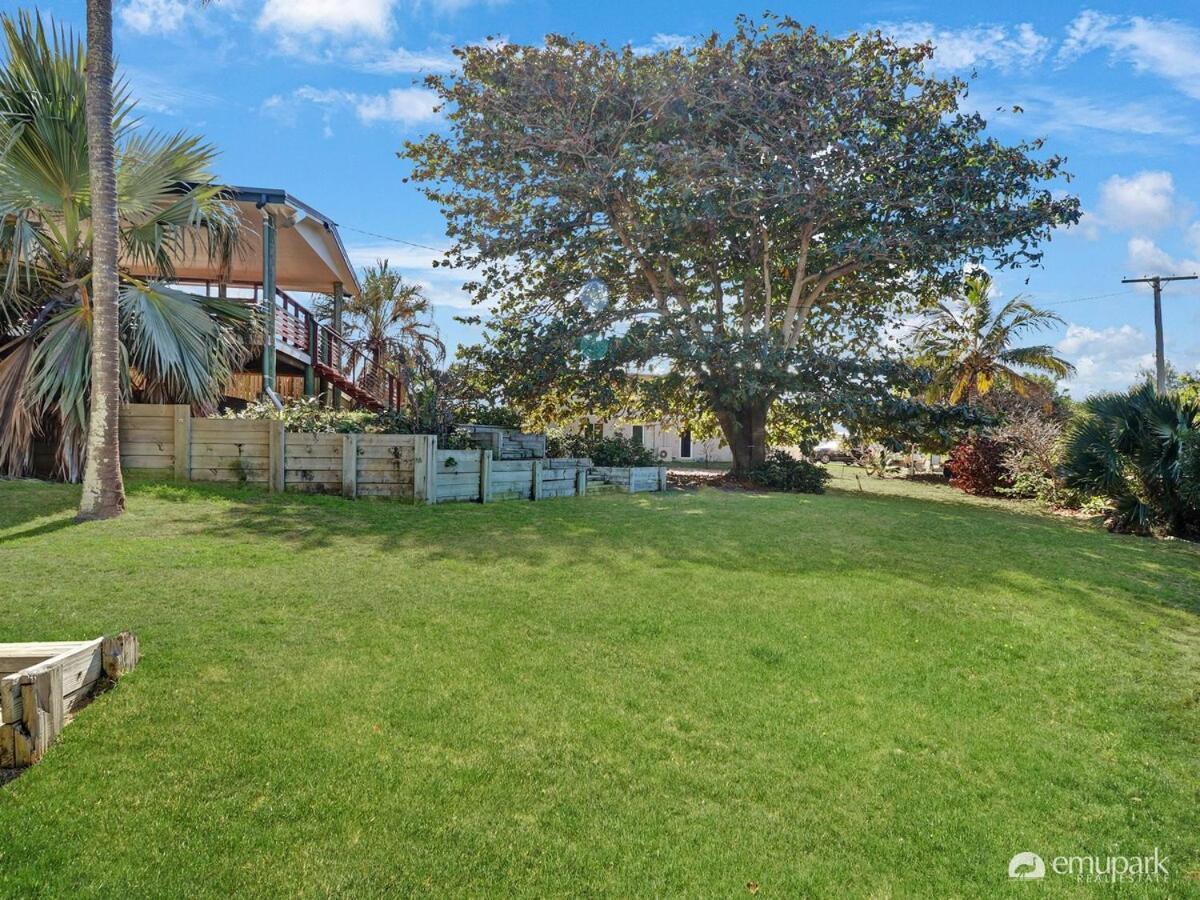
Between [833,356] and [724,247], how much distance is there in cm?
359

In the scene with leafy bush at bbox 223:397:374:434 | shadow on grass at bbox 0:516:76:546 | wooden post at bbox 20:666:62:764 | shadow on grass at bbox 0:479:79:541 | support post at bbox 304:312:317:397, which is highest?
support post at bbox 304:312:317:397

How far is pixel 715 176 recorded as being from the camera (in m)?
12.9

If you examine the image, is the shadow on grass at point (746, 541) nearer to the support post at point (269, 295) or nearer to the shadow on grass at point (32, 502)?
the shadow on grass at point (32, 502)

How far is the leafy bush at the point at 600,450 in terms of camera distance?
42.6 ft

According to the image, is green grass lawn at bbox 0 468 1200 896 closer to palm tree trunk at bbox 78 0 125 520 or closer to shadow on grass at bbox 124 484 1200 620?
shadow on grass at bbox 124 484 1200 620

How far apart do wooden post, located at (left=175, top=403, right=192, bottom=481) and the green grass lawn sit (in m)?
2.45

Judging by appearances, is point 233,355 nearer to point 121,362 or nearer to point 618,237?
point 121,362

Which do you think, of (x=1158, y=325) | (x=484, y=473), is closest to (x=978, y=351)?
(x=1158, y=325)

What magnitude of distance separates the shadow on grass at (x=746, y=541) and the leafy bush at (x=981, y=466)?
6.45 metres

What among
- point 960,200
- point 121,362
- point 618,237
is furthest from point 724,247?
point 121,362

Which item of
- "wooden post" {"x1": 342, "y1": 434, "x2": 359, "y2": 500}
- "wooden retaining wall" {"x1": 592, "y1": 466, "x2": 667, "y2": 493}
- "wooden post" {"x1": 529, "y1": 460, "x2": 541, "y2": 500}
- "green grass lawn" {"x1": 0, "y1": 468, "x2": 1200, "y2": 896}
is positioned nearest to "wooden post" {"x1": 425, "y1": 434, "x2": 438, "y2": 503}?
"wooden post" {"x1": 342, "y1": 434, "x2": 359, "y2": 500}

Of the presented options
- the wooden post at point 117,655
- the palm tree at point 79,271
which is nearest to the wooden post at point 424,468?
the palm tree at point 79,271

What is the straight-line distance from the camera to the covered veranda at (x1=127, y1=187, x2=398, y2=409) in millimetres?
11875

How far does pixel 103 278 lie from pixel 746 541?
7.18 metres
